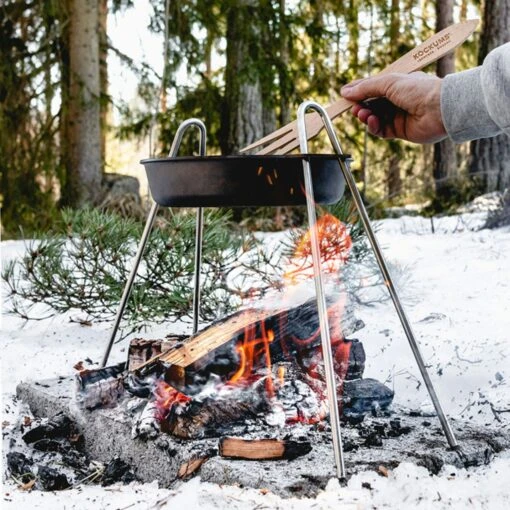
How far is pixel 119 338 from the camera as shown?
3.36 meters

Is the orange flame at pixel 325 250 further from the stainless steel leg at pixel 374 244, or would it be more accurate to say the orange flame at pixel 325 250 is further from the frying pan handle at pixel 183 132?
the stainless steel leg at pixel 374 244

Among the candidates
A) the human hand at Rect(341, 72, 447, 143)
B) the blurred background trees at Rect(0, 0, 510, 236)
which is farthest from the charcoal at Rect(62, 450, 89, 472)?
the blurred background trees at Rect(0, 0, 510, 236)

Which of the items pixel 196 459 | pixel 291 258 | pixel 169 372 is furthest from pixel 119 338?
pixel 196 459

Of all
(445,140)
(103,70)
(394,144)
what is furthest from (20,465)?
(394,144)

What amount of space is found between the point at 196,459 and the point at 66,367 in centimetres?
129

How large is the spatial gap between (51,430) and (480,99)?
164 centimetres

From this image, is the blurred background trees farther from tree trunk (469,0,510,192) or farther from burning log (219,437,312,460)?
burning log (219,437,312,460)

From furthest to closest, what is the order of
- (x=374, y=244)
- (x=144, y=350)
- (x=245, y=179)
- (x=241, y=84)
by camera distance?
(x=241, y=84), (x=144, y=350), (x=374, y=244), (x=245, y=179)

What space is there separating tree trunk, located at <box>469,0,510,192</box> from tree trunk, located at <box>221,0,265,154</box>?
6.69ft

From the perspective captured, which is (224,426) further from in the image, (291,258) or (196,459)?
(291,258)

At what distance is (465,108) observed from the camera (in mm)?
1892

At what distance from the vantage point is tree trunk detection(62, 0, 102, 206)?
6781mm

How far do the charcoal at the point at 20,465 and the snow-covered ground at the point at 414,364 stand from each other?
0.17ft

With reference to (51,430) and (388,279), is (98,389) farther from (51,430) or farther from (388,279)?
(388,279)
